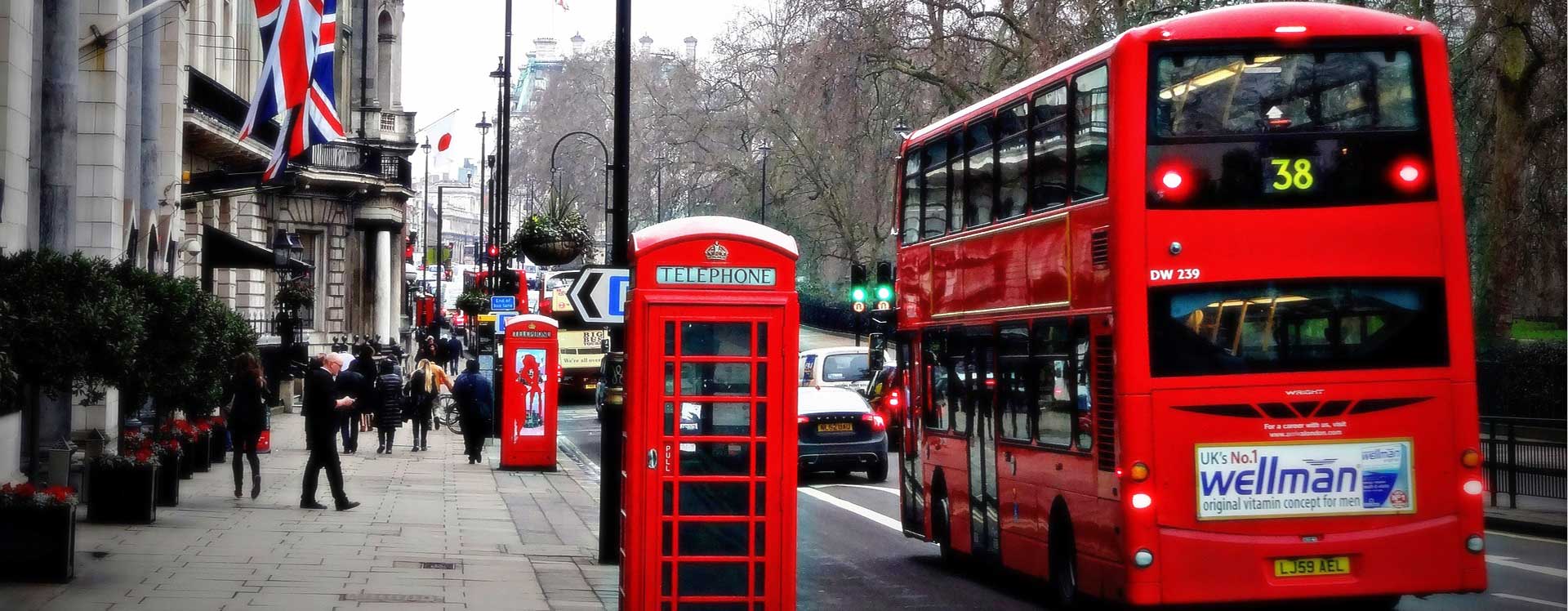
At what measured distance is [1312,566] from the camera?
1042cm

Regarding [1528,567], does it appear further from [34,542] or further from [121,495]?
[121,495]

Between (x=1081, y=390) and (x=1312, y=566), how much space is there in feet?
5.60

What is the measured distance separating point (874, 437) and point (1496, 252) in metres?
10.8

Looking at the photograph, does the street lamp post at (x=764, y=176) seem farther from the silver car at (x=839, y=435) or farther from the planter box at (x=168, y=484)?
the planter box at (x=168, y=484)

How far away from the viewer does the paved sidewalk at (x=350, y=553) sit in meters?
11.4

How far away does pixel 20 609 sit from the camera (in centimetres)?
1048

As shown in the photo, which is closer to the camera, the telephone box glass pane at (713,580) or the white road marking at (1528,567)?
the telephone box glass pane at (713,580)

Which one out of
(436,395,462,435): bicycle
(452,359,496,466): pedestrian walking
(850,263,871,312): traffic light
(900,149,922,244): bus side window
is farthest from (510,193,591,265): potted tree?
(900,149,922,244): bus side window

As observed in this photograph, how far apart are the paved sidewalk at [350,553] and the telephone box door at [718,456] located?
185 cm

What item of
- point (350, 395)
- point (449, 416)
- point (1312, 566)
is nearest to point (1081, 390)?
point (1312, 566)

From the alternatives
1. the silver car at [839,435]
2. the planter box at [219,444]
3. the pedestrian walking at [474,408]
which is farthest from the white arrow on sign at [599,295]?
the pedestrian walking at [474,408]

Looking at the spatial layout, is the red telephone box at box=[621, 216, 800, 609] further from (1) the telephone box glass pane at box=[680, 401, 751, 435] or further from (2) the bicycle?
(2) the bicycle

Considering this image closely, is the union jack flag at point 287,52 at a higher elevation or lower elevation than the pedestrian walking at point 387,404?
higher

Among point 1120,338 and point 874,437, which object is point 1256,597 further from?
point 874,437
